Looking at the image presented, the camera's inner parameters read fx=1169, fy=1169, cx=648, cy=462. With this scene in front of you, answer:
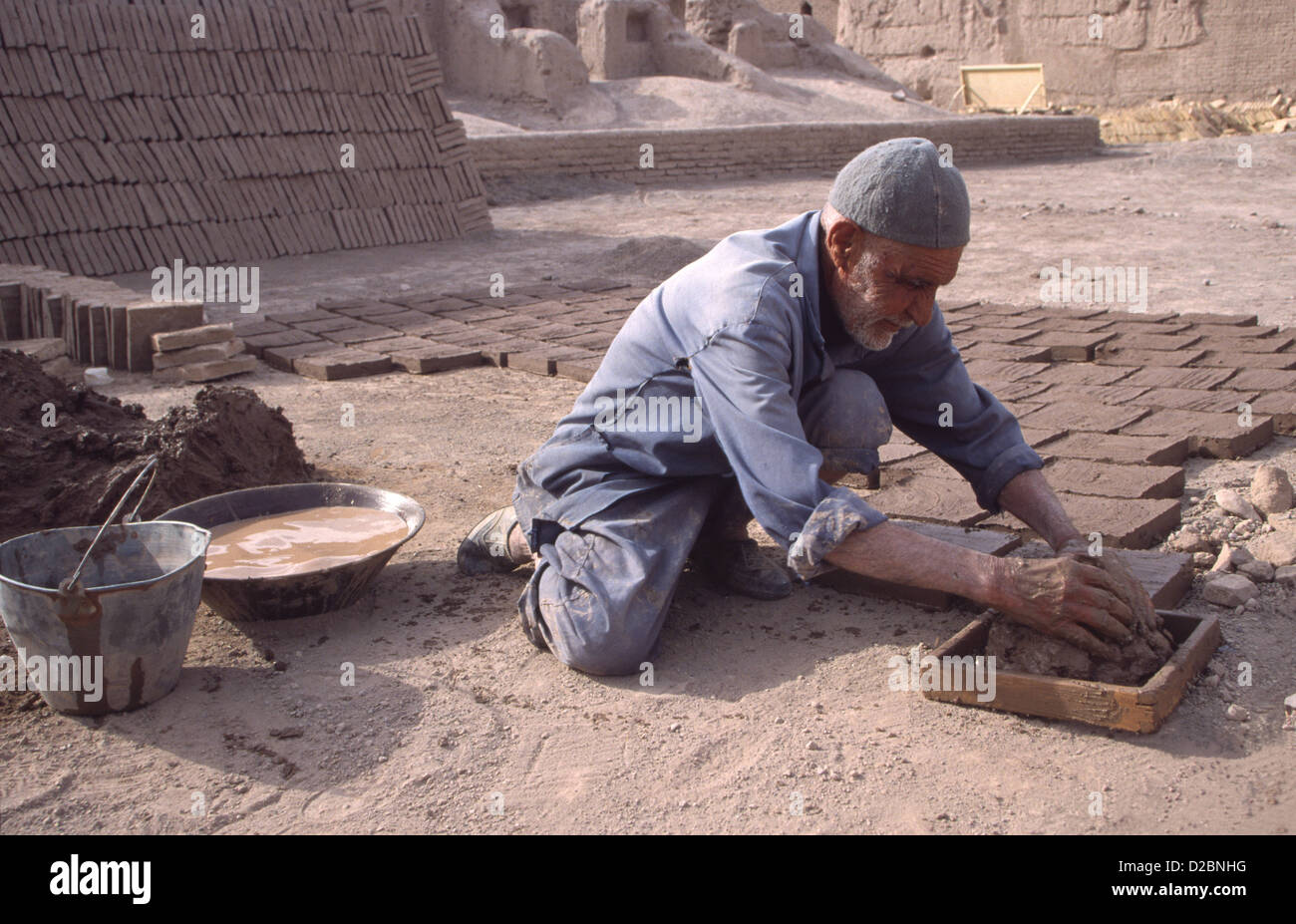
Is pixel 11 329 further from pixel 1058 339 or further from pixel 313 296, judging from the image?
pixel 1058 339

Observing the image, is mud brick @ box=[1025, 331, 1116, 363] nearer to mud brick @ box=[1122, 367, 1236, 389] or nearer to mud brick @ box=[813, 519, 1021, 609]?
mud brick @ box=[1122, 367, 1236, 389]

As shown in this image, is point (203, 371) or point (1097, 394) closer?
point (1097, 394)

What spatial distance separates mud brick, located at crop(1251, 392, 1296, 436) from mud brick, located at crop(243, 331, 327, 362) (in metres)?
4.66

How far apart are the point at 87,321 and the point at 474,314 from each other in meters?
2.14

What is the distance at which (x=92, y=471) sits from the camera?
12.5 ft

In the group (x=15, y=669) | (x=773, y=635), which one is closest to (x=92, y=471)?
(x=15, y=669)

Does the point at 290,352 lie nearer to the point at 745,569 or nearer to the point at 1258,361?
the point at 745,569

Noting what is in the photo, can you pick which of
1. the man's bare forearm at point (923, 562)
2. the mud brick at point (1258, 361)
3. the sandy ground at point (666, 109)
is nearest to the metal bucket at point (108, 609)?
the man's bare forearm at point (923, 562)

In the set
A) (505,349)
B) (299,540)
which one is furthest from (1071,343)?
(299,540)

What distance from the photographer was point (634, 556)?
2.83 metres

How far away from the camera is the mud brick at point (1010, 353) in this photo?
564 centimetres

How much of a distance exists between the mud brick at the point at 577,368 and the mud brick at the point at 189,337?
181 centimetres

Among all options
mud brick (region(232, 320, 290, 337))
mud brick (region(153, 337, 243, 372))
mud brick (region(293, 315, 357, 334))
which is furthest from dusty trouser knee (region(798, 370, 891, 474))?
mud brick (region(232, 320, 290, 337))

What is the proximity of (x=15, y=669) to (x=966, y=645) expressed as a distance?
2.26m
